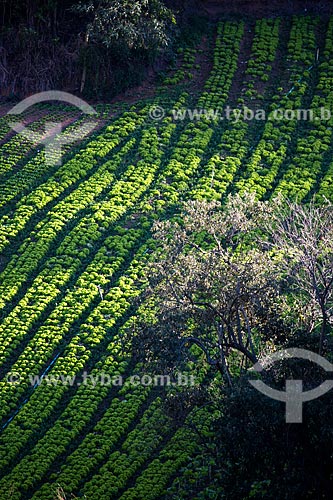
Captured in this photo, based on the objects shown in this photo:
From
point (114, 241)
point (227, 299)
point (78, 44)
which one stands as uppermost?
point (78, 44)

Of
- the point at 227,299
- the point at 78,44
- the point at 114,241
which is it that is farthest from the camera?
the point at 78,44

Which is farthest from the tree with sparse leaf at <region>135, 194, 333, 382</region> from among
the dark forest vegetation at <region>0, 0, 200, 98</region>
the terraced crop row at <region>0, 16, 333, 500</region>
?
the dark forest vegetation at <region>0, 0, 200, 98</region>

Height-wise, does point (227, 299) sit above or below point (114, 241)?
above

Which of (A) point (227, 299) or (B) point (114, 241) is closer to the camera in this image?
(A) point (227, 299)

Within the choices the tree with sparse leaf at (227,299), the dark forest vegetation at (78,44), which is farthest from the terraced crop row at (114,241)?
the dark forest vegetation at (78,44)

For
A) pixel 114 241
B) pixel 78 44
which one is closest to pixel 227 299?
pixel 114 241

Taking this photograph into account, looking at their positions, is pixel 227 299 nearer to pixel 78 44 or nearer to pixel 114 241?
pixel 114 241

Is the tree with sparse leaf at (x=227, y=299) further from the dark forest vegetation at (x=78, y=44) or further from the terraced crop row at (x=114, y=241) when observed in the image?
the dark forest vegetation at (x=78, y=44)

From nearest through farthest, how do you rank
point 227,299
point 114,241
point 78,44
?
point 227,299, point 114,241, point 78,44

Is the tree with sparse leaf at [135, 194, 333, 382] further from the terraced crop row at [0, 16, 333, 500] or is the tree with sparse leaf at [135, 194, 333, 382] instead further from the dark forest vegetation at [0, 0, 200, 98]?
the dark forest vegetation at [0, 0, 200, 98]

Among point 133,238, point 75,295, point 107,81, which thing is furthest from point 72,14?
point 75,295

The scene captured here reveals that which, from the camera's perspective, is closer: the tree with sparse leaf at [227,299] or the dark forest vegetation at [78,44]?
the tree with sparse leaf at [227,299]
